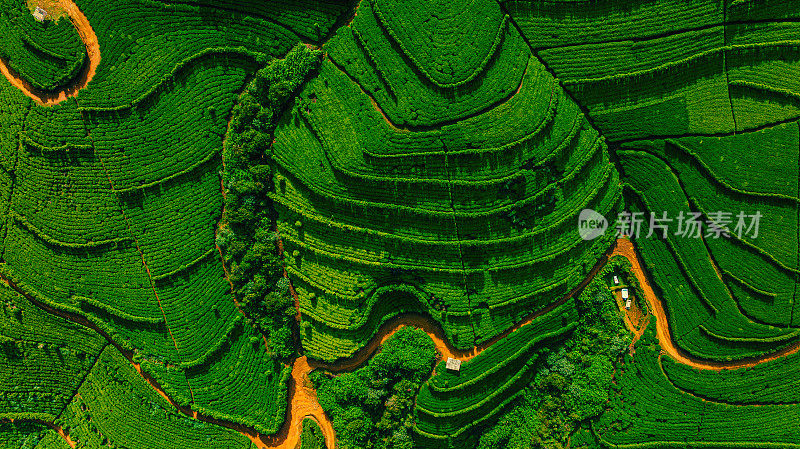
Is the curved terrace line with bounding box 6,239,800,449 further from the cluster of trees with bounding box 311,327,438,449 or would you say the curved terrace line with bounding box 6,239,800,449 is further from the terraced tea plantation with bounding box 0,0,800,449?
the cluster of trees with bounding box 311,327,438,449

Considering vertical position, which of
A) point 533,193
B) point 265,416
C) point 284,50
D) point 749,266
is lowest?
point 265,416

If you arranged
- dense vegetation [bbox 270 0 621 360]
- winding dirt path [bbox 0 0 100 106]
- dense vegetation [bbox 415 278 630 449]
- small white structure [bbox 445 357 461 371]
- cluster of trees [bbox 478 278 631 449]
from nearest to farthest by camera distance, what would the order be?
dense vegetation [bbox 270 0 621 360] < winding dirt path [bbox 0 0 100 106] < small white structure [bbox 445 357 461 371] < dense vegetation [bbox 415 278 630 449] < cluster of trees [bbox 478 278 631 449]

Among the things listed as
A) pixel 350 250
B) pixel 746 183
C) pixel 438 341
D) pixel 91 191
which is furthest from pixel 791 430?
pixel 91 191

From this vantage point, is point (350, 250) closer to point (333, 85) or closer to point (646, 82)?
point (333, 85)

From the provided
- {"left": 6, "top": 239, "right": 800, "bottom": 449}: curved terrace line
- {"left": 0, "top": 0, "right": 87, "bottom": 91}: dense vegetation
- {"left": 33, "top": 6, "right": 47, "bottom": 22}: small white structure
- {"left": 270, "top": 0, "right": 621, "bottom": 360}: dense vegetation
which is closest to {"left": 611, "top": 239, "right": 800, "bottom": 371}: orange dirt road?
{"left": 6, "top": 239, "right": 800, "bottom": 449}: curved terrace line

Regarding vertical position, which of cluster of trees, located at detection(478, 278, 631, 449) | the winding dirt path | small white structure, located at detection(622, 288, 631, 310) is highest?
the winding dirt path

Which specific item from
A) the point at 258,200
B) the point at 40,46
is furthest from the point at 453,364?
the point at 40,46

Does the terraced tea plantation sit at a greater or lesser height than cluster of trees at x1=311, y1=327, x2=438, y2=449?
greater

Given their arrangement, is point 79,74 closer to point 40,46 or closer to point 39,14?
point 40,46
